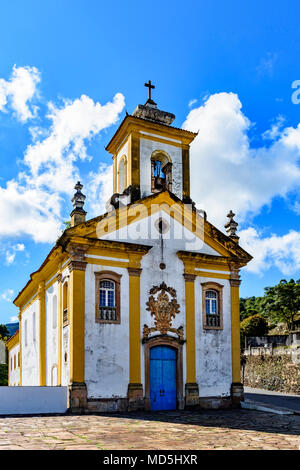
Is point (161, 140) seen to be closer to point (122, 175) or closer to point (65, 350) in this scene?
point (122, 175)

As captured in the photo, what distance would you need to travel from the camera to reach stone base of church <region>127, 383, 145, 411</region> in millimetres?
17609

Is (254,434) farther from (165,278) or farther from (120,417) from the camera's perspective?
(165,278)

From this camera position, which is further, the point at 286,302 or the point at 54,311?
the point at 286,302

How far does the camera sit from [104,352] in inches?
691

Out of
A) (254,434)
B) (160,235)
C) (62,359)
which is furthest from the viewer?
(160,235)

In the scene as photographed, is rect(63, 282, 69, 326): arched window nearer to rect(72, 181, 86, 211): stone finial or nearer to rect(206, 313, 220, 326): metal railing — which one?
rect(72, 181, 86, 211): stone finial

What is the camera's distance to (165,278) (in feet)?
64.2

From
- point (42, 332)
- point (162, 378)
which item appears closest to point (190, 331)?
point (162, 378)

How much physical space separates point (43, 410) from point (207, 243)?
32.0 feet

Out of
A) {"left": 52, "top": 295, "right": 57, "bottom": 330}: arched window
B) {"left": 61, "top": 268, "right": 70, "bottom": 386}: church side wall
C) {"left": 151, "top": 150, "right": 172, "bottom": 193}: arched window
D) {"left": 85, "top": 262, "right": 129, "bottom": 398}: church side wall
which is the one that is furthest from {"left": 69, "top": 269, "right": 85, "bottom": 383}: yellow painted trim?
{"left": 151, "top": 150, "right": 172, "bottom": 193}: arched window

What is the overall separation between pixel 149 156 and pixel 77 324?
8888mm

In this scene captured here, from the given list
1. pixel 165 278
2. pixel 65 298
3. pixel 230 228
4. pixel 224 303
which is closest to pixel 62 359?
pixel 65 298

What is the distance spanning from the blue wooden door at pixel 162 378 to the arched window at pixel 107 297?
224cm

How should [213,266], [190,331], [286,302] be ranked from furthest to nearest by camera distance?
[286,302] → [213,266] → [190,331]
